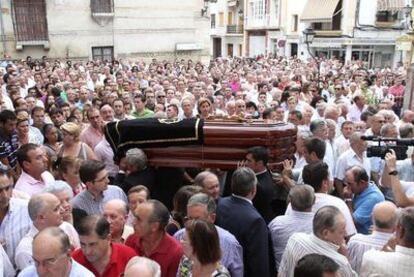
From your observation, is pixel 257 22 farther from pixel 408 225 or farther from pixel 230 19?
pixel 408 225

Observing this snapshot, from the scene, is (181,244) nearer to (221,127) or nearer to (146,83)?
(221,127)

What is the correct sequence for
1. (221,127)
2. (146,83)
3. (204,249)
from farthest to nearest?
(146,83)
(221,127)
(204,249)

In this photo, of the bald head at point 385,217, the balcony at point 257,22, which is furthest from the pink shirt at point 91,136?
the balcony at point 257,22

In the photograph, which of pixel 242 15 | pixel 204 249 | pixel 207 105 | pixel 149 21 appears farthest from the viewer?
pixel 242 15

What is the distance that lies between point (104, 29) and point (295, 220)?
2046cm

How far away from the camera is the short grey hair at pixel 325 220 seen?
279cm

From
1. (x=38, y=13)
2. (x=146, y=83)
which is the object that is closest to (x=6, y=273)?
(x=146, y=83)

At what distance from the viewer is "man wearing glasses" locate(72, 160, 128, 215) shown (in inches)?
143

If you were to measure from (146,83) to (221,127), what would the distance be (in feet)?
28.2

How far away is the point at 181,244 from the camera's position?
114 inches

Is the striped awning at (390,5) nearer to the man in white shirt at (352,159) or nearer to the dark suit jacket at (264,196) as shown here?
the man in white shirt at (352,159)

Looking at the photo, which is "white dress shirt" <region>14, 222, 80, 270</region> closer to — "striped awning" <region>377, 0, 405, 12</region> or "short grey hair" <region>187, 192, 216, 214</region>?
"short grey hair" <region>187, 192, 216, 214</region>

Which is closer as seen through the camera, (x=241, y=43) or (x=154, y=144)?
(x=154, y=144)

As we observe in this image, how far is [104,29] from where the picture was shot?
72.6 feet
